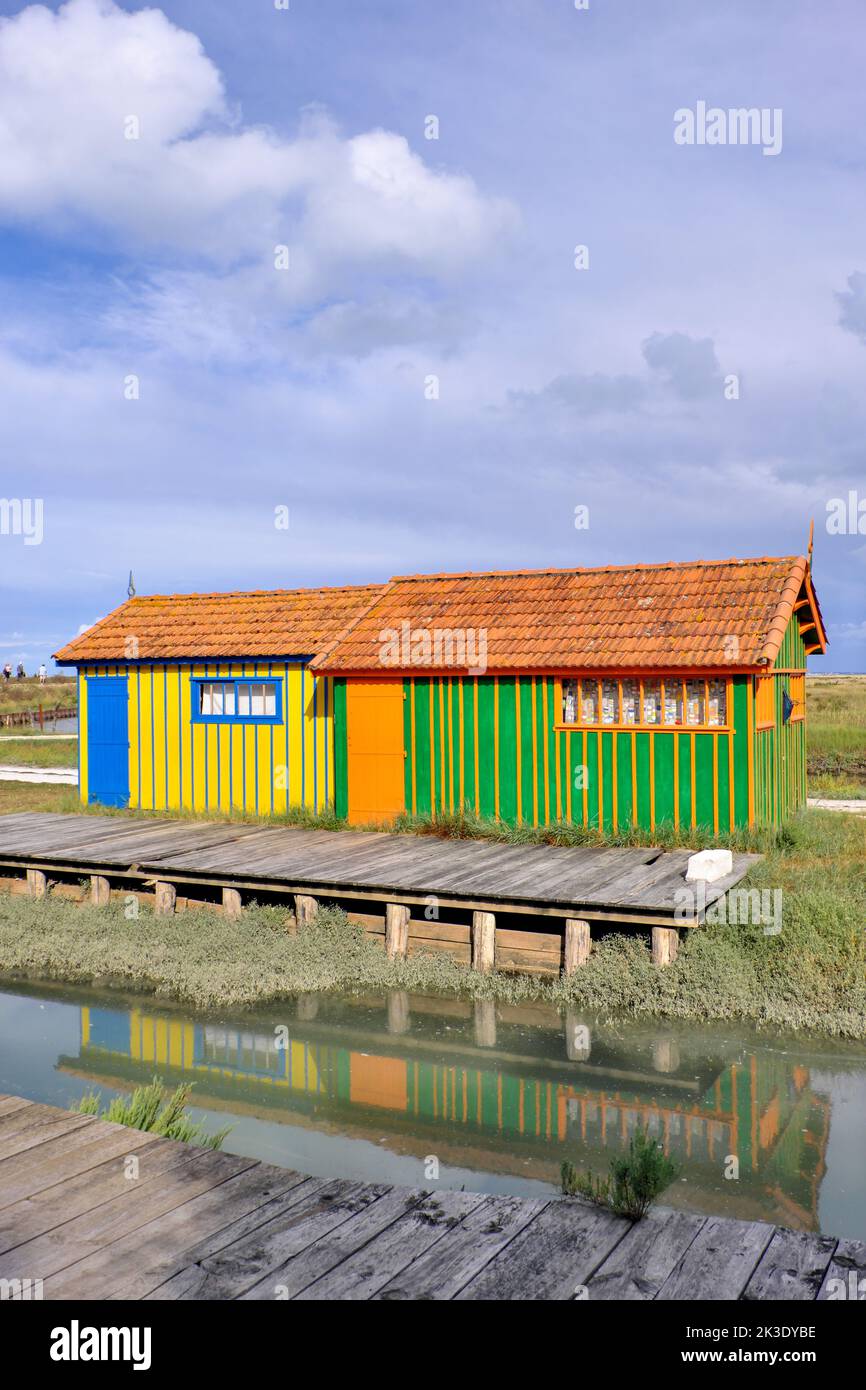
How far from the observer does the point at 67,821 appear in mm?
16016

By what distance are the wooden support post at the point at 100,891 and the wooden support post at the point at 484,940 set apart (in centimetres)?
479

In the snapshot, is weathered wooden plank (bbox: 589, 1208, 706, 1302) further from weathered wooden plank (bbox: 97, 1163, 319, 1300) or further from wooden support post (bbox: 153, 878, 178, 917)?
wooden support post (bbox: 153, 878, 178, 917)

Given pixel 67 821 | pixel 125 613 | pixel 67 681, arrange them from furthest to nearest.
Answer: pixel 67 681
pixel 125 613
pixel 67 821

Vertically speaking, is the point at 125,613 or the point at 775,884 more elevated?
the point at 125,613

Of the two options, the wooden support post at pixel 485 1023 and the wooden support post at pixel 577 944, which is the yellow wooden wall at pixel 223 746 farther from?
the wooden support post at pixel 577 944

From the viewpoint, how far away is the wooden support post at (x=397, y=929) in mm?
10711

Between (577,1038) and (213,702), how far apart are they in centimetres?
961

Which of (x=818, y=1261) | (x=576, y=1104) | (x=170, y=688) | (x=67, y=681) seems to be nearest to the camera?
(x=818, y=1261)

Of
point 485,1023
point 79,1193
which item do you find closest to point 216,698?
point 485,1023

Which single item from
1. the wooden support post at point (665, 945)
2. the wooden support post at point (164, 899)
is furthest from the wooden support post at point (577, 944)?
the wooden support post at point (164, 899)

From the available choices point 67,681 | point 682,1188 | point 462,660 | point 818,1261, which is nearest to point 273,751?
point 462,660

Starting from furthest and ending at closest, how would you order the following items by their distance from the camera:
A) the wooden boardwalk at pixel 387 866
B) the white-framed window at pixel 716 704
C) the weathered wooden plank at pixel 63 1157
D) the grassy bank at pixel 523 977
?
the white-framed window at pixel 716 704
the wooden boardwalk at pixel 387 866
the grassy bank at pixel 523 977
the weathered wooden plank at pixel 63 1157
